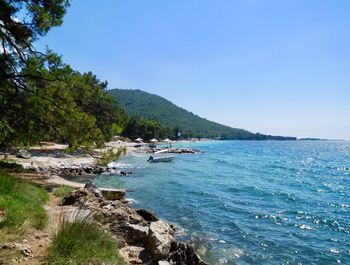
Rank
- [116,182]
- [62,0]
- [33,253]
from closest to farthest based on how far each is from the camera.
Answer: [33,253]
[62,0]
[116,182]

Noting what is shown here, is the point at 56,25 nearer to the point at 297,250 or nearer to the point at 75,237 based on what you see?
the point at 75,237

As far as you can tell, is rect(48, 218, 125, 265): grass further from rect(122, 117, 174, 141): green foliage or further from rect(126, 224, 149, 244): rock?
rect(122, 117, 174, 141): green foliage

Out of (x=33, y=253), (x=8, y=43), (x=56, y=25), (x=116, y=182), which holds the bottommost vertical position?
(x=116, y=182)

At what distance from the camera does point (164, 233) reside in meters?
10.7

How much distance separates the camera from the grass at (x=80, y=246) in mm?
6219

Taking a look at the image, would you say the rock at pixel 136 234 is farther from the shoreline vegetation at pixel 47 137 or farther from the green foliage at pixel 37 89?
the green foliage at pixel 37 89

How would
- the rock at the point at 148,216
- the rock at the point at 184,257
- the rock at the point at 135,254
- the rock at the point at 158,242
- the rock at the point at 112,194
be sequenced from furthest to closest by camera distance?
the rock at the point at 112,194 → the rock at the point at 148,216 → the rock at the point at 158,242 → the rock at the point at 135,254 → the rock at the point at 184,257

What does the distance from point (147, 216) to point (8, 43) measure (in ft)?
29.4

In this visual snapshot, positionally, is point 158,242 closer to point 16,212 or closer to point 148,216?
point 16,212

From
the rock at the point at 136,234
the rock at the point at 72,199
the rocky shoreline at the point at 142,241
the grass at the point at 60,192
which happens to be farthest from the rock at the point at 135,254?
the grass at the point at 60,192

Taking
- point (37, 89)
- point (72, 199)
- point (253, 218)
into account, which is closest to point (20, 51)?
point (37, 89)

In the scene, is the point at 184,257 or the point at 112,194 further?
the point at 112,194

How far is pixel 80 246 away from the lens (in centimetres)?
661

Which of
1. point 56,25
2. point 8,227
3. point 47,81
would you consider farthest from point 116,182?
point 8,227
